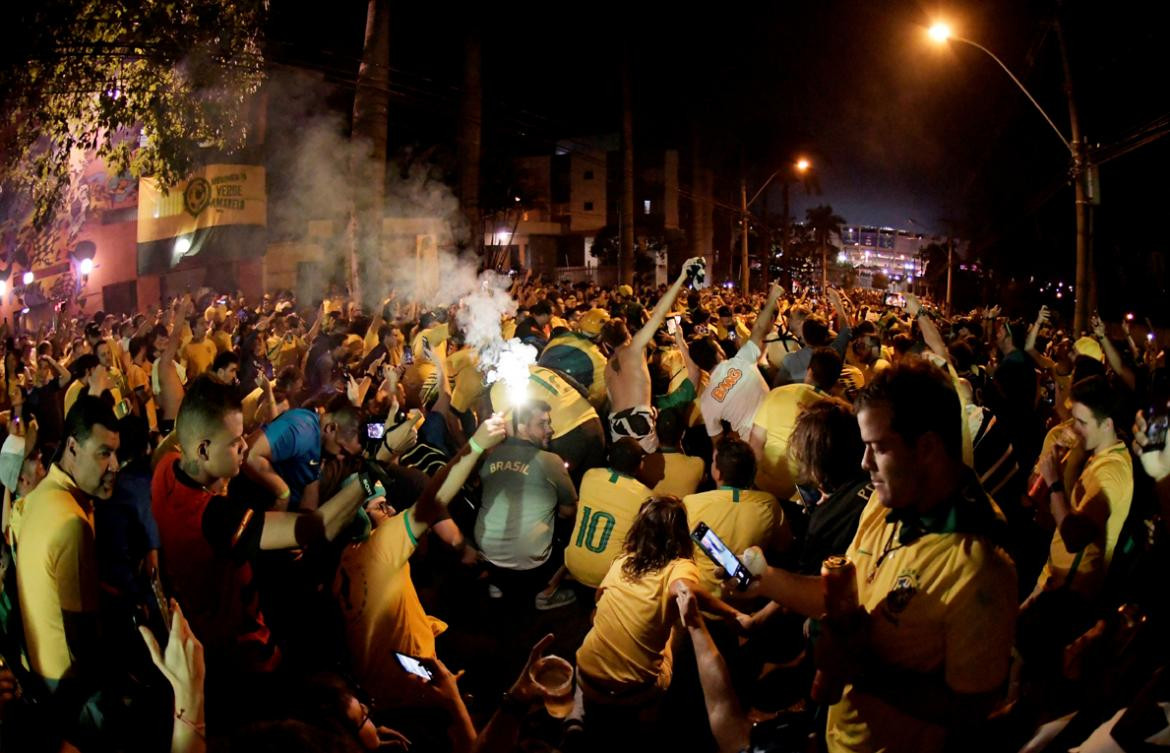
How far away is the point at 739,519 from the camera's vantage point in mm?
4523

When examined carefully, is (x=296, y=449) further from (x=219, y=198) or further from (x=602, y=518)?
(x=219, y=198)

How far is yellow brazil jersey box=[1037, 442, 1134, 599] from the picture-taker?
3.83m

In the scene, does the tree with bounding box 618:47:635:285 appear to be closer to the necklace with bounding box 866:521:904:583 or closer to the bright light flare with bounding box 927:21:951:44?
the bright light flare with bounding box 927:21:951:44

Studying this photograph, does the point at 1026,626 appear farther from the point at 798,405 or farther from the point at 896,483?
the point at 896,483

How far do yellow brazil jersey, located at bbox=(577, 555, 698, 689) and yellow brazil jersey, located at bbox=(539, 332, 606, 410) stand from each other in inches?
166

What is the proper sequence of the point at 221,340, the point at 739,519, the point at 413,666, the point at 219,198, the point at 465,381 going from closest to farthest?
1. the point at 413,666
2. the point at 739,519
3. the point at 465,381
4. the point at 221,340
5. the point at 219,198

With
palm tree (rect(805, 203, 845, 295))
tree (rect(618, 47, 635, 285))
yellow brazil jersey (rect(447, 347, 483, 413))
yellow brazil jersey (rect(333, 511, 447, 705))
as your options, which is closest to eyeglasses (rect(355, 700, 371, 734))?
yellow brazil jersey (rect(333, 511, 447, 705))

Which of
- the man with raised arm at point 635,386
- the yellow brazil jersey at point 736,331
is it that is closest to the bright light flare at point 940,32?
the yellow brazil jersey at point 736,331

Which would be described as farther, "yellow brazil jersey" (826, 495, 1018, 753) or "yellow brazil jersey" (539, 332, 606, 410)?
"yellow brazil jersey" (539, 332, 606, 410)

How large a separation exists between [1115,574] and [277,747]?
400 centimetres

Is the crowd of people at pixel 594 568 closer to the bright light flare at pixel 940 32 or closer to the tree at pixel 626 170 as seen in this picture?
the bright light flare at pixel 940 32

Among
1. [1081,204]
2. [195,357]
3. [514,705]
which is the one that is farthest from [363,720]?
[1081,204]

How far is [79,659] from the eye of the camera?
2.80 metres

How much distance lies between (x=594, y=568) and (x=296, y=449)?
2130 millimetres
